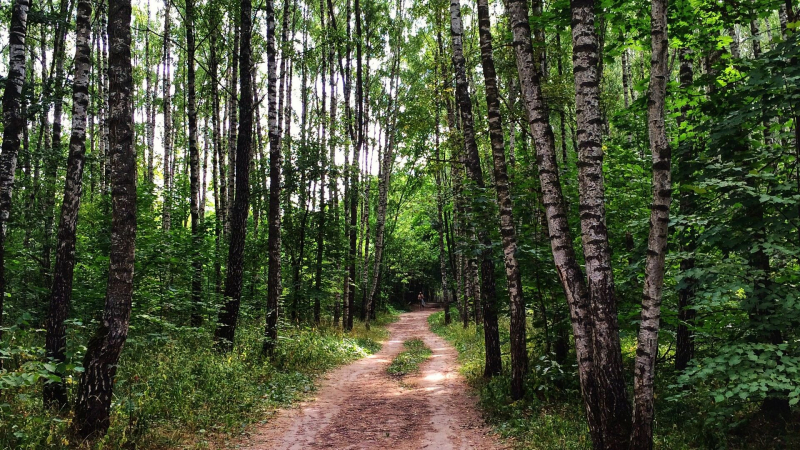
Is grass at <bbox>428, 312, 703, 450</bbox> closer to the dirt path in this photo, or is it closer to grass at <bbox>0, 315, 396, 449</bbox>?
the dirt path

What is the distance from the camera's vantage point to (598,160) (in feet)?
15.7

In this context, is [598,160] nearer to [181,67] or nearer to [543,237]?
[543,237]

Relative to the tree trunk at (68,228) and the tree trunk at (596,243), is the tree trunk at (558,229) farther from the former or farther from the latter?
the tree trunk at (68,228)

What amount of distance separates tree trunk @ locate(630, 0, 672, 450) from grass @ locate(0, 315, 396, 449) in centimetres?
569

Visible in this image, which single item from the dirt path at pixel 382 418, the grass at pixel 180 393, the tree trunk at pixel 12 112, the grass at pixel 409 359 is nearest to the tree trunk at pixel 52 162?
the tree trunk at pixel 12 112

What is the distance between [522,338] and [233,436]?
5373 millimetres

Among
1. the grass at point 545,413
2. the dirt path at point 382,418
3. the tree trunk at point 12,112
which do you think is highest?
the tree trunk at point 12,112

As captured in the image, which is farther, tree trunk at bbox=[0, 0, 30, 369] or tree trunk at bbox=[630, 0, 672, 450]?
tree trunk at bbox=[0, 0, 30, 369]

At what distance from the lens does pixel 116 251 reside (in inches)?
226

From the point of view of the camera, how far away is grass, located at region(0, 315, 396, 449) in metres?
5.34

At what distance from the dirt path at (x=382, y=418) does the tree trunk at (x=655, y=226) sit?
2.81 m

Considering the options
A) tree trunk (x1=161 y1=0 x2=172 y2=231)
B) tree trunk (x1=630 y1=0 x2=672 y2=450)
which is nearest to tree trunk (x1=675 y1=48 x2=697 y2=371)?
tree trunk (x1=630 y1=0 x2=672 y2=450)

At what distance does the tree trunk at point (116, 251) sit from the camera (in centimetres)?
549

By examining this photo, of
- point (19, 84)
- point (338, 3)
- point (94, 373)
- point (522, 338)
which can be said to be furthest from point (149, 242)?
point (338, 3)
